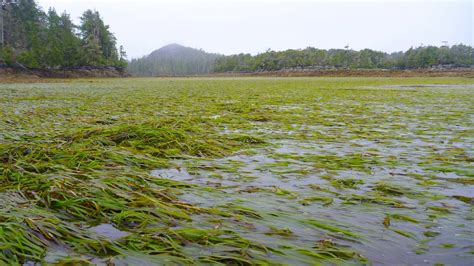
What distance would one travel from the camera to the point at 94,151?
3.79 metres

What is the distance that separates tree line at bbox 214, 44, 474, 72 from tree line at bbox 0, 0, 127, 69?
122ft

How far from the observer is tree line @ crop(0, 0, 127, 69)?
41.7m

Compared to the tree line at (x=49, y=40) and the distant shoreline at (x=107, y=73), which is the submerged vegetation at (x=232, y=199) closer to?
the distant shoreline at (x=107, y=73)

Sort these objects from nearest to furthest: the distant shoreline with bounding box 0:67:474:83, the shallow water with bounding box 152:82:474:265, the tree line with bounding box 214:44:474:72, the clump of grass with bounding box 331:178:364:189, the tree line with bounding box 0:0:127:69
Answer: the shallow water with bounding box 152:82:474:265, the clump of grass with bounding box 331:178:364:189, the distant shoreline with bounding box 0:67:474:83, the tree line with bounding box 0:0:127:69, the tree line with bounding box 214:44:474:72

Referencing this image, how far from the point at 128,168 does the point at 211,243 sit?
1711 millimetres

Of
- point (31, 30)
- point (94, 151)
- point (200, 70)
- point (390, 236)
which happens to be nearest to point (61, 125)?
point (94, 151)


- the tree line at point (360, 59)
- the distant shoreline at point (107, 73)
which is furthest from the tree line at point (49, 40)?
the tree line at point (360, 59)

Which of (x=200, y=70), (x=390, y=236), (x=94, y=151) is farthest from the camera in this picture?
(x=200, y=70)

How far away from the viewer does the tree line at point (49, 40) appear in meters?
41.7

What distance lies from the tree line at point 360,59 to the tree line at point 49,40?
122 ft

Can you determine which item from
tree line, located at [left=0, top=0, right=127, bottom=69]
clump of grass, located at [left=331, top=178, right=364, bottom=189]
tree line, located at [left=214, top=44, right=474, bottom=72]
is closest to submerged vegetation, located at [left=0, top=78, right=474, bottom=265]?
clump of grass, located at [left=331, top=178, right=364, bottom=189]

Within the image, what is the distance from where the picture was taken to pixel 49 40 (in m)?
45.0

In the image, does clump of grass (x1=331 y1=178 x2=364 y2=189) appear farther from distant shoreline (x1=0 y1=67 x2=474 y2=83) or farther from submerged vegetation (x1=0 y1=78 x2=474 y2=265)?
distant shoreline (x1=0 y1=67 x2=474 y2=83)

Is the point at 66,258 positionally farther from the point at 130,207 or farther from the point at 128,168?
the point at 128,168
